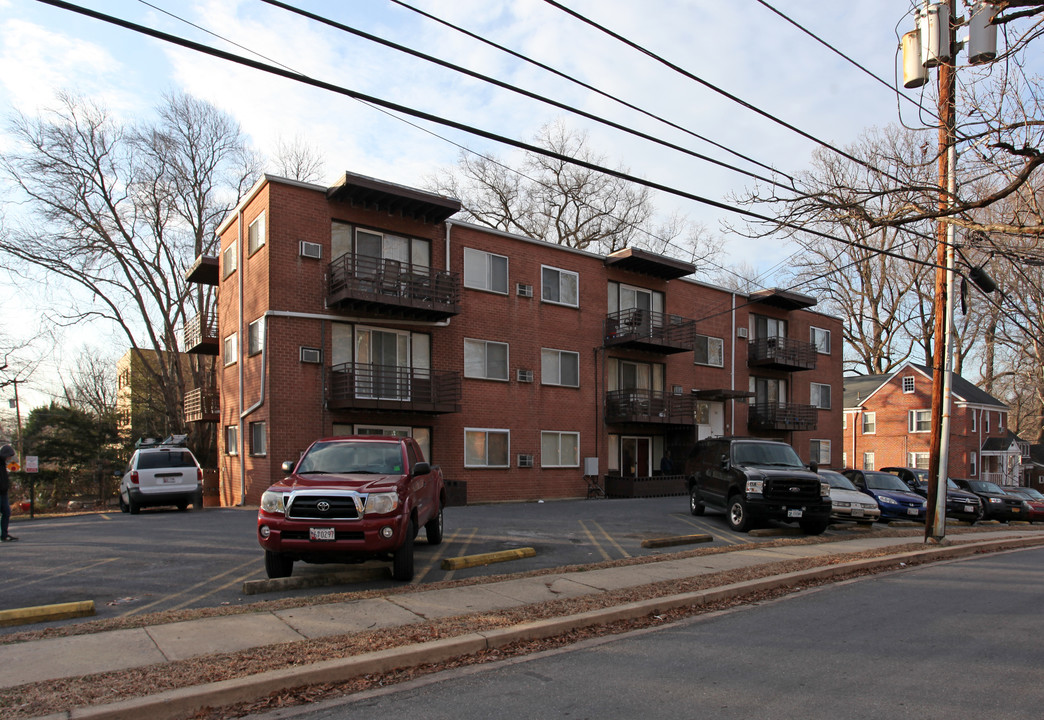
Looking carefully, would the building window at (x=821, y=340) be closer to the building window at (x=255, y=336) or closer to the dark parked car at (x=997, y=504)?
the dark parked car at (x=997, y=504)

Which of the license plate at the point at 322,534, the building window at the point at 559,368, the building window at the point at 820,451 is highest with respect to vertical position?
the building window at the point at 559,368

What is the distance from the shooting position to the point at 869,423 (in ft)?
171

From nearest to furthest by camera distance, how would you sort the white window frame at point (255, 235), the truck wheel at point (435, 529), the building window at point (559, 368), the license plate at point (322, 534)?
the license plate at point (322, 534) → the truck wheel at point (435, 529) → the white window frame at point (255, 235) → the building window at point (559, 368)

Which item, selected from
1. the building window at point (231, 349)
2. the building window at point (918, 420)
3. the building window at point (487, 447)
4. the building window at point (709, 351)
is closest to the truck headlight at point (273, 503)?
the building window at point (487, 447)

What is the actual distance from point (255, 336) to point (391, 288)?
4.31 metres

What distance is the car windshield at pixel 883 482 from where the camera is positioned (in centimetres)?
2195

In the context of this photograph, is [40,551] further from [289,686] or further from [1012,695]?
[1012,695]

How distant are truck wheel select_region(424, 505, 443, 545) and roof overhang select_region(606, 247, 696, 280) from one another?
55.5 feet

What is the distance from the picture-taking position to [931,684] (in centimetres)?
569

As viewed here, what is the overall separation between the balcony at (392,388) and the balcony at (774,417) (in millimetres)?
16407

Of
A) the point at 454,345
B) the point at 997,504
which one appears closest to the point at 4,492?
the point at 454,345

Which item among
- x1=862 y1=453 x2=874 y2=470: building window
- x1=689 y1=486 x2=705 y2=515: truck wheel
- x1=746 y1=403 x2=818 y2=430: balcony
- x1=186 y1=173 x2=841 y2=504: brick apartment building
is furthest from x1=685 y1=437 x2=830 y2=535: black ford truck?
x1=862 y1=453 x2=874 y2=470: building window

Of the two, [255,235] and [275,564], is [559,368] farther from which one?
[275,564]

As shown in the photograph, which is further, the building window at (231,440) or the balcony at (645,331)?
the balcony at (645,331)
